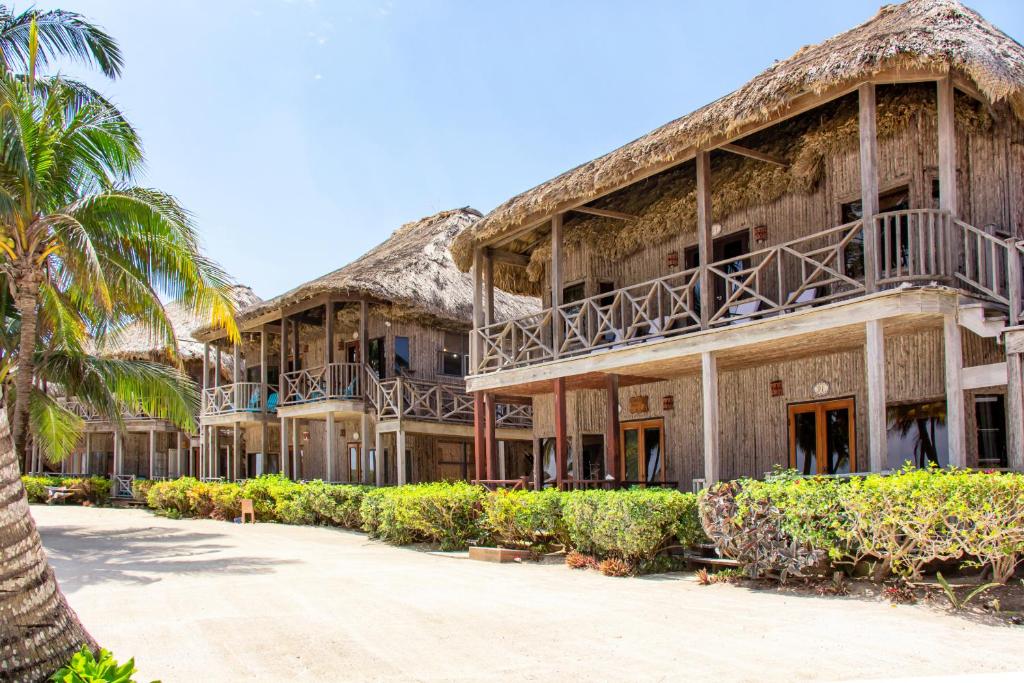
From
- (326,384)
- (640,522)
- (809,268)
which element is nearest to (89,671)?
(640,522)

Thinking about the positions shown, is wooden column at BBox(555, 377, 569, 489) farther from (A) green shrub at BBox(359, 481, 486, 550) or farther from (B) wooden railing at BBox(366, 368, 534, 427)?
(B) wooden railing at BBox(366, 368, 534, 427)

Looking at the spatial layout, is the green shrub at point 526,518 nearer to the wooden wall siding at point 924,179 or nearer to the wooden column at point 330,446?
the wooden wall siding at point 924,179

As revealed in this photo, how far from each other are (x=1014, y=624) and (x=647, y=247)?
9281mm

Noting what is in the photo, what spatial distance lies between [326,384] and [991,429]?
15.4 meters

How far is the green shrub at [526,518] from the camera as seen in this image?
12.5 metres

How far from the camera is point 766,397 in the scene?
1337 cm

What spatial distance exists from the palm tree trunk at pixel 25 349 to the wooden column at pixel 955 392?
12924mm

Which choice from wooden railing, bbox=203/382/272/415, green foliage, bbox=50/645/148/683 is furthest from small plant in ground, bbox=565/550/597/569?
wooden railing, bbox=203/382/272/415

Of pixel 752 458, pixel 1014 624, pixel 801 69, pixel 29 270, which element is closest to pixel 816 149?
pixel 801 69

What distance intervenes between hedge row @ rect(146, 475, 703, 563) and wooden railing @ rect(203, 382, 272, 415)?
3496mm

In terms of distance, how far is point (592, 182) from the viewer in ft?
43.2

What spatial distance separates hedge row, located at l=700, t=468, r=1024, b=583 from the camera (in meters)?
7.67

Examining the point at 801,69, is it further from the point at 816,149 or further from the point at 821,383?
the point at 821,383

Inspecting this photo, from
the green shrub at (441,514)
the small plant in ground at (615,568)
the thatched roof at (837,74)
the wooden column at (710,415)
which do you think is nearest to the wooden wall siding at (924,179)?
the thatched roof at (837,74)
